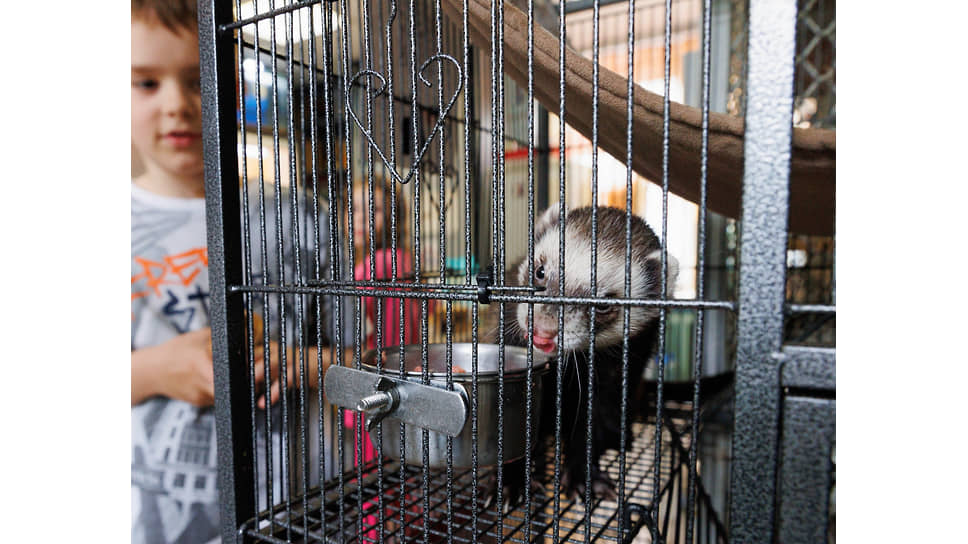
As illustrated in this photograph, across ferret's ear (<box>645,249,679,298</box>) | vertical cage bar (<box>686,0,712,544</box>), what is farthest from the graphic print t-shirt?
vertical cage bar (<box>686,0,712,544</box>)

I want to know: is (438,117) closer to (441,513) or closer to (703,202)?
(703,202)

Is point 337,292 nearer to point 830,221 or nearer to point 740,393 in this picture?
point 740,393

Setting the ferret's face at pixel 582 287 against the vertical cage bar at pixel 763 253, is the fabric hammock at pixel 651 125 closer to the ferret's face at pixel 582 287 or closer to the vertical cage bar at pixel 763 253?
the vertical cage bar at pixel 763 253

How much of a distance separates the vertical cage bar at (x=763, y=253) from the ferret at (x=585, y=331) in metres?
0.49

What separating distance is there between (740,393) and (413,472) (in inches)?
33.2

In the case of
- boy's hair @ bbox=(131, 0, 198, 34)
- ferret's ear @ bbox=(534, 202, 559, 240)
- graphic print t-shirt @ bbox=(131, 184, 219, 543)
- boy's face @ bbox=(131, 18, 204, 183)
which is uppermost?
boy's hair @ bbox=(131, 0, 198, 34)

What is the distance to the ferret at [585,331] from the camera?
38.8 inches

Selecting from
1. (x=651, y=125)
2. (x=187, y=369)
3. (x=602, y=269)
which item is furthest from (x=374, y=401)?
(x=187, y=369)

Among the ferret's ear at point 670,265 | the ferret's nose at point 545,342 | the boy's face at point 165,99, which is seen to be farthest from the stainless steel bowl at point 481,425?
the boy's face at point 165,99

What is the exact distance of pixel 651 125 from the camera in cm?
67

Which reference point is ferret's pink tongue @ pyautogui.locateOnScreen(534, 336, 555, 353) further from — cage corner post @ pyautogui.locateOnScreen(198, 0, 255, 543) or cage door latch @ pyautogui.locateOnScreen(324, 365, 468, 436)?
cage corner post @ pyautogui.locateOnScreen(198, 0, 255, 543)

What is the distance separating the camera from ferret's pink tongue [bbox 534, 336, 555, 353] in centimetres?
92

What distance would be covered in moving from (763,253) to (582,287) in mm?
692

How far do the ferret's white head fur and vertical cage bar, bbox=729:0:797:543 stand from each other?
0.54m
